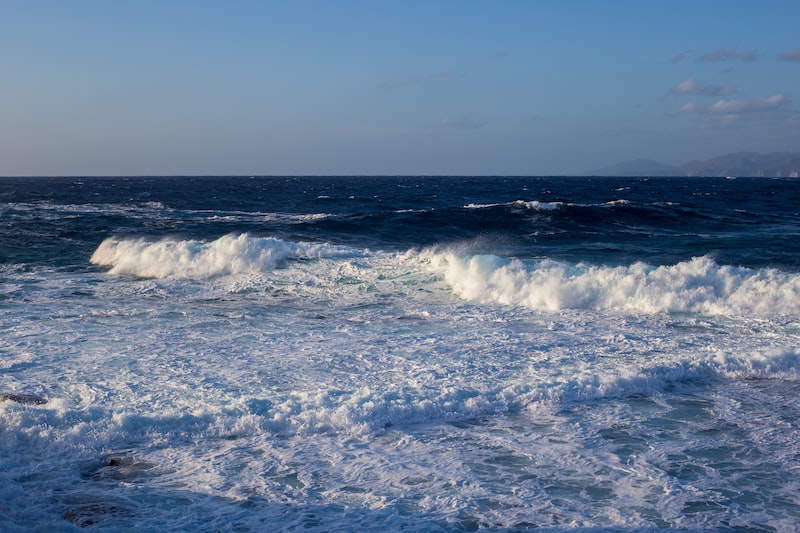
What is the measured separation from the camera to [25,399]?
7.21m

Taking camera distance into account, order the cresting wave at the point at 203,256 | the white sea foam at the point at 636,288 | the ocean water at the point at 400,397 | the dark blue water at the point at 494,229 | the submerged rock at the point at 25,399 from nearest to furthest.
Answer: the ocean water at the point at 400,397 → the submerged rock at the point at 25,399 → the white sea foam at the point at 636,288 → the cresting wave at the point at 203,256 → the dark blue water at the point at 494,229

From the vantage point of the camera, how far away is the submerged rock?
7105 mm

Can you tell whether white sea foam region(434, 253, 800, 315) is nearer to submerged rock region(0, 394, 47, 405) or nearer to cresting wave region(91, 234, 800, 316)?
cresting wave region(91, 234, 800, 316)

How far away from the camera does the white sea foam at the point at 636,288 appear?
1293cm

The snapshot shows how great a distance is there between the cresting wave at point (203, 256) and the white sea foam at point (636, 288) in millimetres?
5538

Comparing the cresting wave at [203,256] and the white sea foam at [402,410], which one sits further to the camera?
the cresting wave at [203,256]

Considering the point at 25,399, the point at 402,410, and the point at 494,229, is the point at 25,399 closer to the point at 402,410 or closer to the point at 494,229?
the point at 402,410

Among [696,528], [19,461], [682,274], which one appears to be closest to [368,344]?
[19,461]

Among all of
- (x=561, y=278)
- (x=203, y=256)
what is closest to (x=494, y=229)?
(x=203, y=256)

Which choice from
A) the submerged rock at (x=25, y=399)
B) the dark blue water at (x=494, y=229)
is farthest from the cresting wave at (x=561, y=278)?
the submerged rock at (x=25, y=399)

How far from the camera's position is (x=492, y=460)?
6.04 metres

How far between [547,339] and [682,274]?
544cm

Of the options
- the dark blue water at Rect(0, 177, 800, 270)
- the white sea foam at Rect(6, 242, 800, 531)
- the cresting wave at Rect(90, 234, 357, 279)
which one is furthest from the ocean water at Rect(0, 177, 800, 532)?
the dark blue water at Rect(0, 177, 800, 270)

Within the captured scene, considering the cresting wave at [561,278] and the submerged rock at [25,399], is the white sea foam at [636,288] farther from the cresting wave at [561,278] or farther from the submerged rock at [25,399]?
the submerged rock at [25,399]
